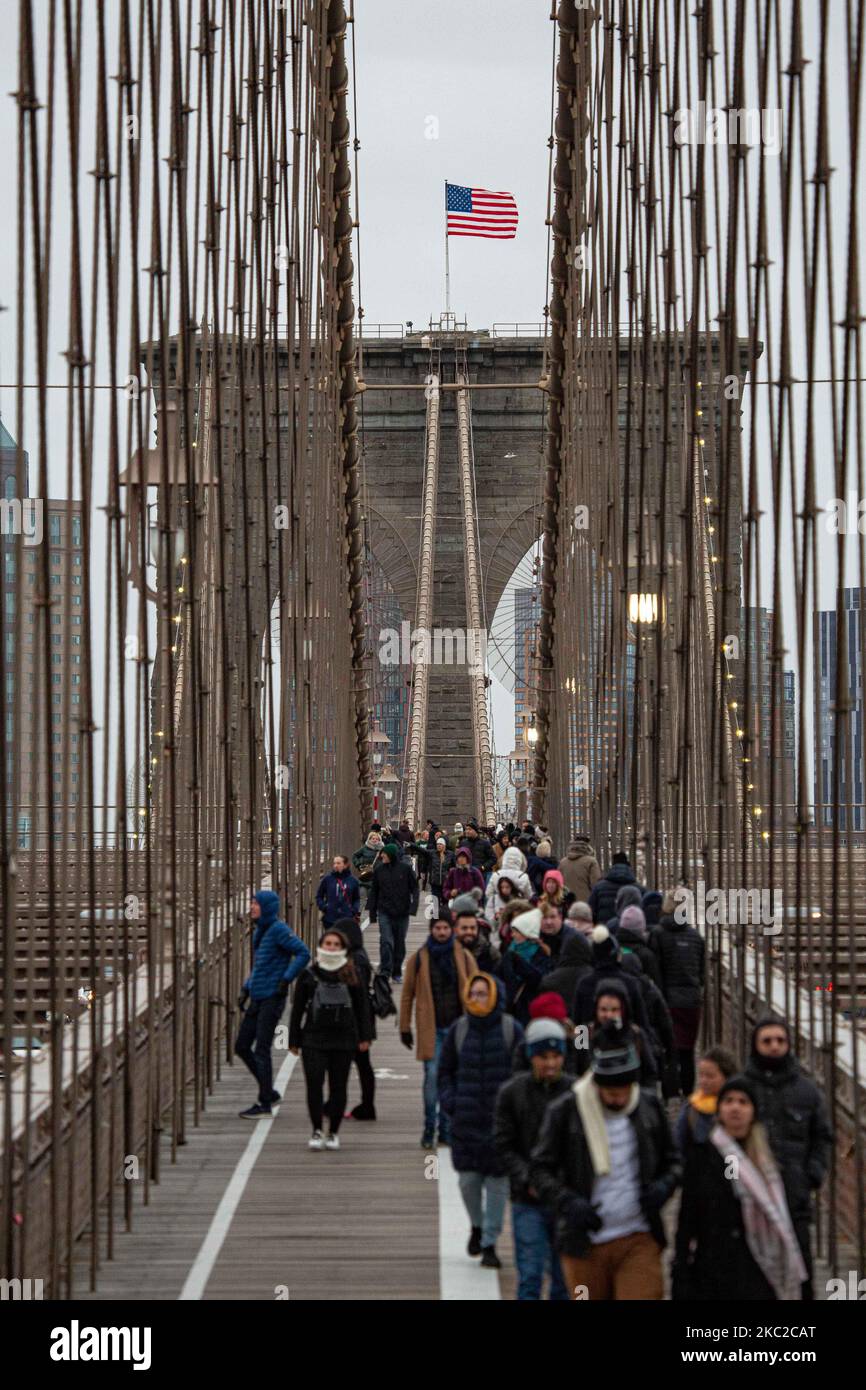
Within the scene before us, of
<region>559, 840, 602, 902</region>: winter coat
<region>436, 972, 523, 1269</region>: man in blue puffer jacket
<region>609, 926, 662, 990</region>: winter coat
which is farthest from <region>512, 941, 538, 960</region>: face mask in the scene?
<region>559, 840, 602, 902</region>: winter coat

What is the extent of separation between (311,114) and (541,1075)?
662 inches

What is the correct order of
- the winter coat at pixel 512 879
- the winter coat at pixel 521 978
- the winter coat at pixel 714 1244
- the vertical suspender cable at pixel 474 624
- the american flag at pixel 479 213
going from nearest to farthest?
the winter coat at pixel 714 1244, the winter coat at pixel 521 978, the winter coat at pixel 512 879, the vertical suspender cable at pixel 474 624, the american flag at pixel 479 213

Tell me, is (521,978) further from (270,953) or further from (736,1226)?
(736,1226)

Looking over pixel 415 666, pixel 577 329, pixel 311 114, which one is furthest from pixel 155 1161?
pixel 415 666

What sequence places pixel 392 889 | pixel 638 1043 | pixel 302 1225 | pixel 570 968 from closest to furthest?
pixel 638 1043 → pixel 302 1225 → pixel 570 968 → pixel 392 889


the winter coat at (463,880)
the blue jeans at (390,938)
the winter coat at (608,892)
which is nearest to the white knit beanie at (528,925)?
the winter coat at (608,892)

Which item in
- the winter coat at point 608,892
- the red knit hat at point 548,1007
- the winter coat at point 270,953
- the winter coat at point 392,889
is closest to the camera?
the red knit hat at point 548,1007

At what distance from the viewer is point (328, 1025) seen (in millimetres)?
10703

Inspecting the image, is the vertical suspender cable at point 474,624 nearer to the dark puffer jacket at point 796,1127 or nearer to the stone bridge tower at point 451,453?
the stone bridge tower at point 451,453

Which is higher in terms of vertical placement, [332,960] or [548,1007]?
[548,1007]

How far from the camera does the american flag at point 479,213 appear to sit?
42.0m

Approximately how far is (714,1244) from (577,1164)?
482 millimetres

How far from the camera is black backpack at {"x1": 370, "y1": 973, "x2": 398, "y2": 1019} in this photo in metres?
11.4

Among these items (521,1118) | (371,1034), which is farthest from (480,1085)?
(371,1034)
